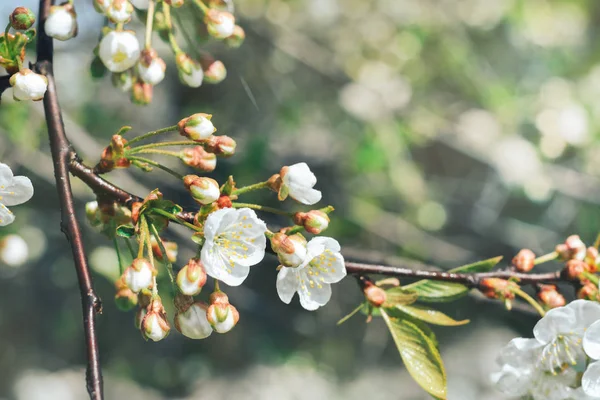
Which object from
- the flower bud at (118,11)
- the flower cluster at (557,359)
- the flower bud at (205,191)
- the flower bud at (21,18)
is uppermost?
the flower bud at (21,18)

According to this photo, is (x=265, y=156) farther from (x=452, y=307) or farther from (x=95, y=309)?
(x=95, y=309)

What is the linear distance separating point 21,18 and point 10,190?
0.51 feet

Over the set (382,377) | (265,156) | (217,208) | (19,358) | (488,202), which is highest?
(217,208)

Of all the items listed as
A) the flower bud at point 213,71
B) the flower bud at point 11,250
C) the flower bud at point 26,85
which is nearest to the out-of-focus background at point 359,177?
the flower bud at point 11,250

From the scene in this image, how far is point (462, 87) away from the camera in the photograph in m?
2.37

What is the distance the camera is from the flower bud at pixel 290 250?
0.55m

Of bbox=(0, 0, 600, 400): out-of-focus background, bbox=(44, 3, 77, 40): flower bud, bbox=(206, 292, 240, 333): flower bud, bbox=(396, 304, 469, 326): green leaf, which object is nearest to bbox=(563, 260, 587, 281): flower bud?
bbox=(396, 304, 469, 326): green leaf

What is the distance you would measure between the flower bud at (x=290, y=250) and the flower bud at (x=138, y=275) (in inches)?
4.2

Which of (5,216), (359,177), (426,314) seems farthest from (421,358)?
(359,177)

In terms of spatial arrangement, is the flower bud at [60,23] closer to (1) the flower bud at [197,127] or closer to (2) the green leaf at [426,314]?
(1) the flower bud at [197,127]

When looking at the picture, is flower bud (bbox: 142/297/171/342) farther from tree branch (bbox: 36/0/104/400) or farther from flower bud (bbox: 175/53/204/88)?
flower bud (bbox: 175/53/204/88)

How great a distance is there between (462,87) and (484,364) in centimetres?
101

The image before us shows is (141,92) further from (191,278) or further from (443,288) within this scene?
(443,288)

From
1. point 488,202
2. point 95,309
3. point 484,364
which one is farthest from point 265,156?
point 95,309
